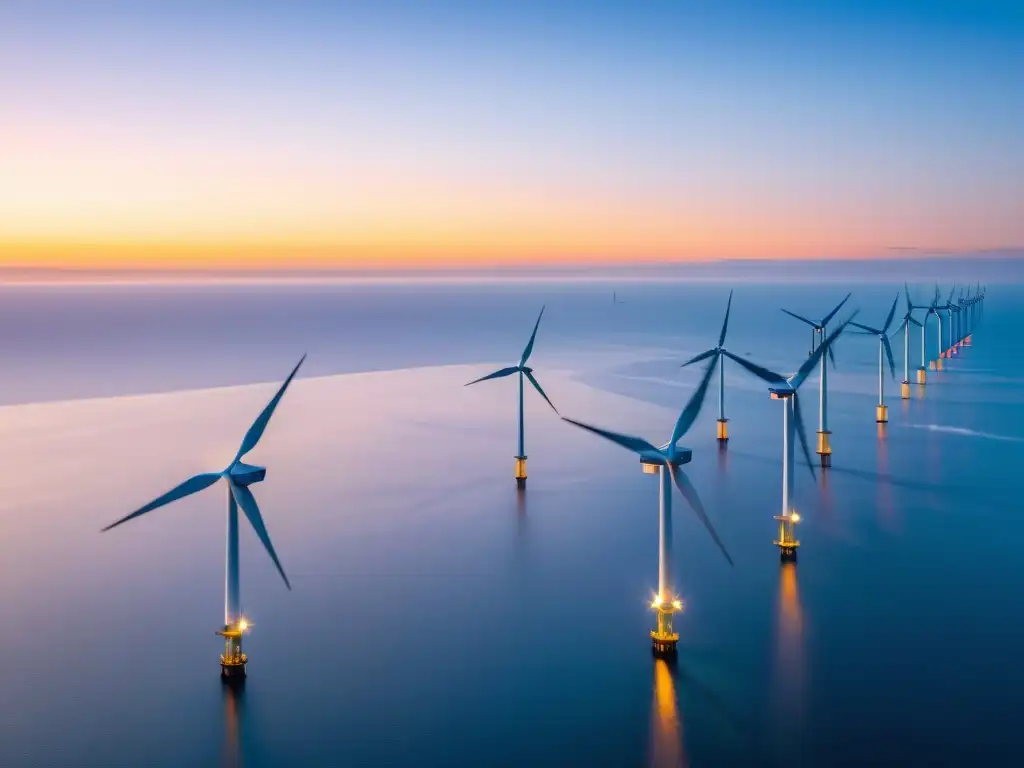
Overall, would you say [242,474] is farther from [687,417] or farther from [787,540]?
[787,540]

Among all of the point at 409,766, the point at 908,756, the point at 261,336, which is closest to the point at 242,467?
the point at 409,766

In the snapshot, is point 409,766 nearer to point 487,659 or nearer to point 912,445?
point 487,659

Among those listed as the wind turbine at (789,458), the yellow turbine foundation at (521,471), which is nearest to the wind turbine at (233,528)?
the wind turbine at (789,458)

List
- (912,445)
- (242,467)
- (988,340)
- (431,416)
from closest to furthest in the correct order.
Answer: (242,467) → (912,445) → (431,416) → (988,340)

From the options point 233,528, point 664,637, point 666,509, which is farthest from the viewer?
point 664,637

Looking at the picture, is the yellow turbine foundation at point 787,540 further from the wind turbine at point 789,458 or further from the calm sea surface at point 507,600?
the calm sea surface at point 507,600

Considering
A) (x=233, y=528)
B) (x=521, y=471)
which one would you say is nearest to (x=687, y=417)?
(x=233, y=528)

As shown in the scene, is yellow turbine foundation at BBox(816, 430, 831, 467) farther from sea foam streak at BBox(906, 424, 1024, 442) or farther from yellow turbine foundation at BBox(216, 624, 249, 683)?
yellow turbine foundation at BBox(216, 624, 249, 683)

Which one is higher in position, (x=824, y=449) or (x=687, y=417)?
(x=687, y=417)
